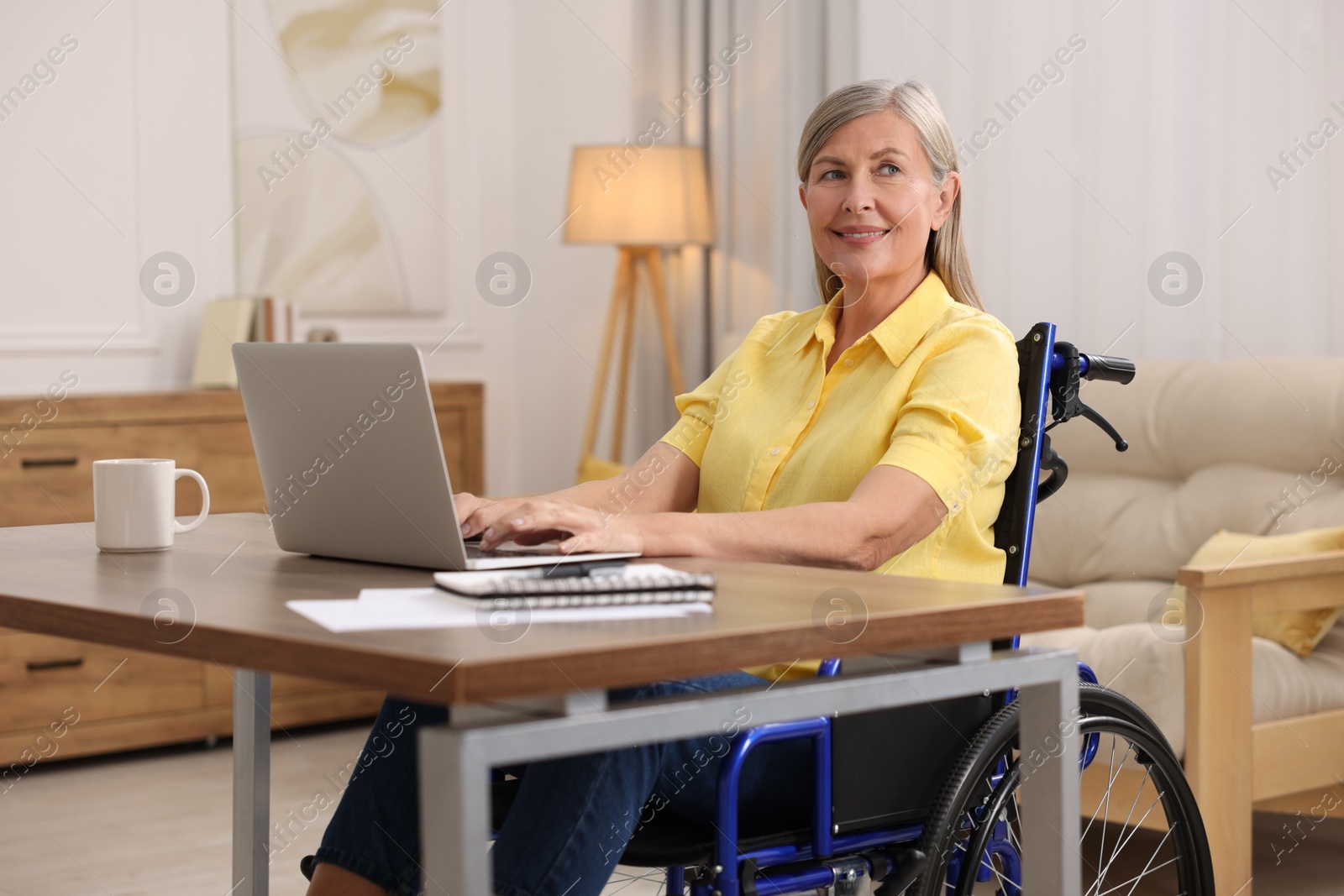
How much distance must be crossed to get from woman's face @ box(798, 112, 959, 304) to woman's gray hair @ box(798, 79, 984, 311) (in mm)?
10

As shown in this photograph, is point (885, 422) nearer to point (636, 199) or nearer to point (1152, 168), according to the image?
point (1152, 168)

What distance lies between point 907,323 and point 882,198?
0.56 ft

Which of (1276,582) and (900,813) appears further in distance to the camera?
(1276,582)

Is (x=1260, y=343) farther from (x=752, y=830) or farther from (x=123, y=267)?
(x=123, y=267)

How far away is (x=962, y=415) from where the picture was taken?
5.11ft

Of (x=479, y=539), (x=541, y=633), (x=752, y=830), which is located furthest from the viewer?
(x=479, y=539)

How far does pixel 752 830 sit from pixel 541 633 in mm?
486

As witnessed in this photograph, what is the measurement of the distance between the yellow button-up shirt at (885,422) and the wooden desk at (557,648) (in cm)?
31

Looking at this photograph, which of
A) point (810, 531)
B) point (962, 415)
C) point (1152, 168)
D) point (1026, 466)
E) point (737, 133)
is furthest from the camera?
point (737, 133)

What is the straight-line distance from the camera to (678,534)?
1455mm

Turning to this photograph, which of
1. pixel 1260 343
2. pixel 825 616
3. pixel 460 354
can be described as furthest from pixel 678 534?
pixel 460 354

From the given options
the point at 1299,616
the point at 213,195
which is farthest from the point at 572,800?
the point at 213,195

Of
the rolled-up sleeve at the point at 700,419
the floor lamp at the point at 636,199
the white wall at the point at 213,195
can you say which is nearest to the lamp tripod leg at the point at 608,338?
the floor lamp at the point at 636,199

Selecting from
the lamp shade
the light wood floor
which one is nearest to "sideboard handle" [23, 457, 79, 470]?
the light wood floor
